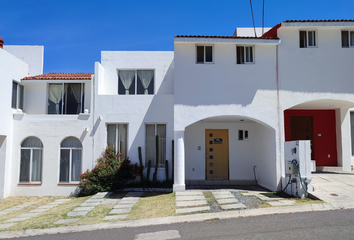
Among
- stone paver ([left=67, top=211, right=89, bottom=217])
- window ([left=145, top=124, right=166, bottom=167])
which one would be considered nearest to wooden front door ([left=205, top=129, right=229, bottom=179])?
window ([left=145, top=124, right=166, bottom=167])

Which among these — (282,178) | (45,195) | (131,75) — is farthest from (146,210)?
(131,75)

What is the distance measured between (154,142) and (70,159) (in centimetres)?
406

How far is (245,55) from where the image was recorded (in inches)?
465

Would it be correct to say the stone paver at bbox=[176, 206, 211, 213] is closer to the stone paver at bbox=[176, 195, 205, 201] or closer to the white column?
the stone paver at bbox=[176, 195, 205, 201]

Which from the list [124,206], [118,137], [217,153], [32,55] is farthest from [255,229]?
[32,55]

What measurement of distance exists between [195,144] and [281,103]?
4.56m

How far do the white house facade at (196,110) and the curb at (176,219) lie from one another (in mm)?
2806

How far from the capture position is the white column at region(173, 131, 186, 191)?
11.2 metres

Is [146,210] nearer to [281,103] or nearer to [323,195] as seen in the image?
[323,195]

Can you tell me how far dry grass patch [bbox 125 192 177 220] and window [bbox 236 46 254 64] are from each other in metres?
6.25

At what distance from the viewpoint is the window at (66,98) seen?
576 inches

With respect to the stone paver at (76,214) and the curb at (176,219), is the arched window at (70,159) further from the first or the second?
the curb at (176,219)

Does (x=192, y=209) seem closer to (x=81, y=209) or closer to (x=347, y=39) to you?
(x=81, y=209)

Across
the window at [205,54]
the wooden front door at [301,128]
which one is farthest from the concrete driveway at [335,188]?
the window at [205,54]
